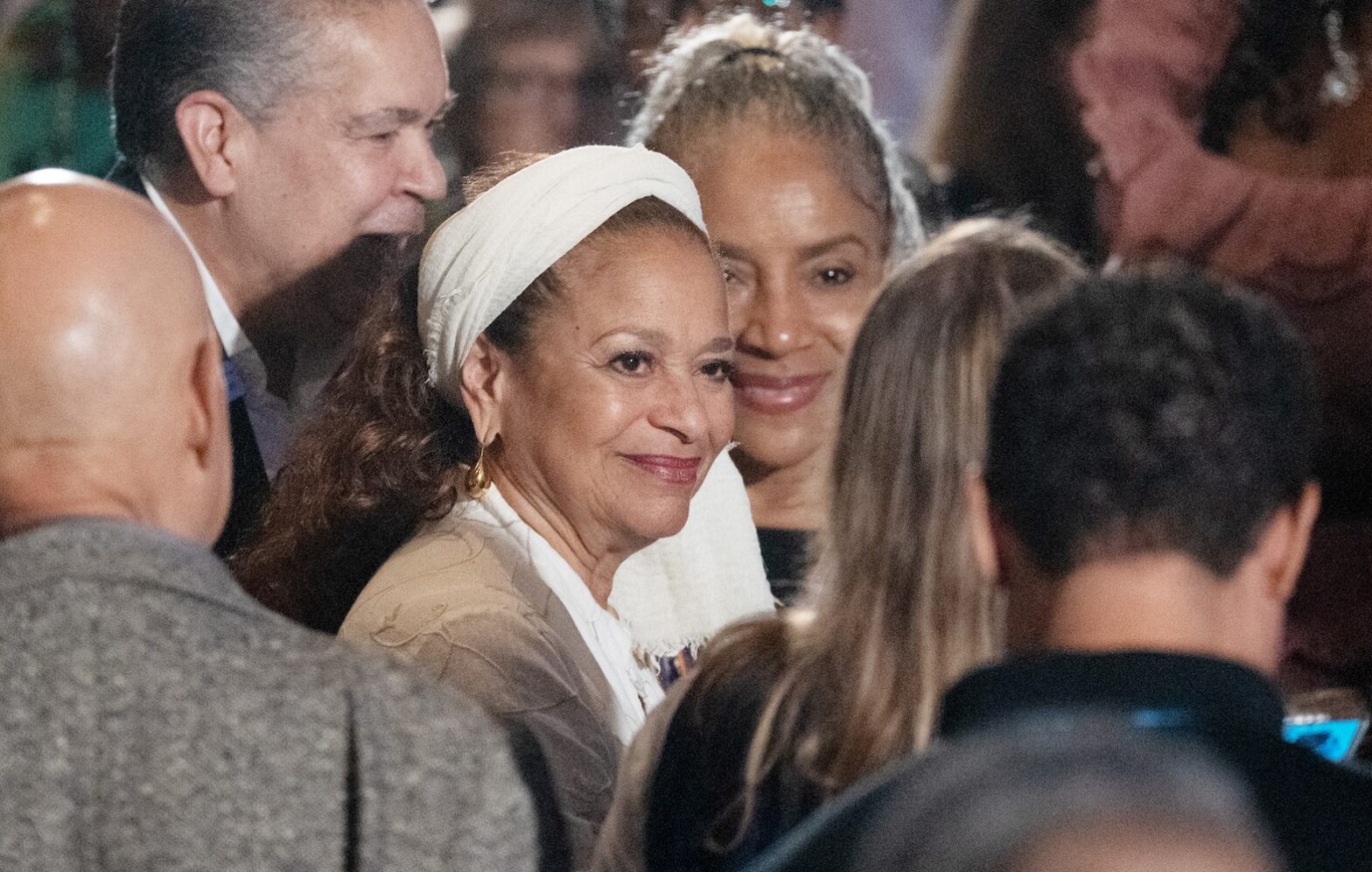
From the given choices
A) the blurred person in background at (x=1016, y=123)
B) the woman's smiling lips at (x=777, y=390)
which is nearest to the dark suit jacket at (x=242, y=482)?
the woman's smiling lips at (x=777, y=390)

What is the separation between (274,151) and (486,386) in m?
0.91

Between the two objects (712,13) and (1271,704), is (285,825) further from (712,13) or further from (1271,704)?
(712,13)

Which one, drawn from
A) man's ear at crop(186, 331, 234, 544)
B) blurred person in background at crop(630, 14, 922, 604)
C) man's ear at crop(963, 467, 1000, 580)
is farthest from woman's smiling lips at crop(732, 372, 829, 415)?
man's ear at crop(963, 467, 1000, 580)

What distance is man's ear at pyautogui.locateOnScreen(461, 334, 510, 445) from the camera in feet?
7.64

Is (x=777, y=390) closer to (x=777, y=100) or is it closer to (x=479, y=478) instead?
(x=777, y=100)

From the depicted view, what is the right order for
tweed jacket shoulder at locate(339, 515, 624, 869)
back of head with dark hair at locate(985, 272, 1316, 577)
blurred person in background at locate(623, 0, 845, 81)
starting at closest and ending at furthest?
back of head with dark hair at locate(985, 272, 1316, 577) < tweed jacket shoulder at locate(339, 515, 624, 869) < blurred person in background at locate(623, 0, 845, 81)

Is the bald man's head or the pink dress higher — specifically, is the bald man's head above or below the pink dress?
above

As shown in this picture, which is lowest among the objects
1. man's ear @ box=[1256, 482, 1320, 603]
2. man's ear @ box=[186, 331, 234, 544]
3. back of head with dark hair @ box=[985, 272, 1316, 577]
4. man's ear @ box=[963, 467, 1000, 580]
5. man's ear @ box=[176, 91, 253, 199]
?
man's ear @ box=[176, 91, 253, 199]

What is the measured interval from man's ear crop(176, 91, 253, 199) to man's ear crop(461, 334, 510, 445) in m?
0.88

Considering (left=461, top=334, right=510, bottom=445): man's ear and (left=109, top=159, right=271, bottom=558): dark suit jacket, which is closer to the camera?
(left=461, top=334, right=510, bottom=445): man's ear

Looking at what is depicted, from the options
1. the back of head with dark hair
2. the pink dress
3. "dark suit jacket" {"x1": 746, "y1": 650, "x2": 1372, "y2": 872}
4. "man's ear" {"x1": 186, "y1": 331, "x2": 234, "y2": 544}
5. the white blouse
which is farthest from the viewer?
the pink dress

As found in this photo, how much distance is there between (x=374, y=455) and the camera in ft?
7.59

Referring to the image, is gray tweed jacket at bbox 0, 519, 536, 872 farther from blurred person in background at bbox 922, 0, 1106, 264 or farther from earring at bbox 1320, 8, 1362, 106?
earring at bbox 1320, 8, 1362, 106

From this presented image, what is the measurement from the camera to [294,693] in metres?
1.29
